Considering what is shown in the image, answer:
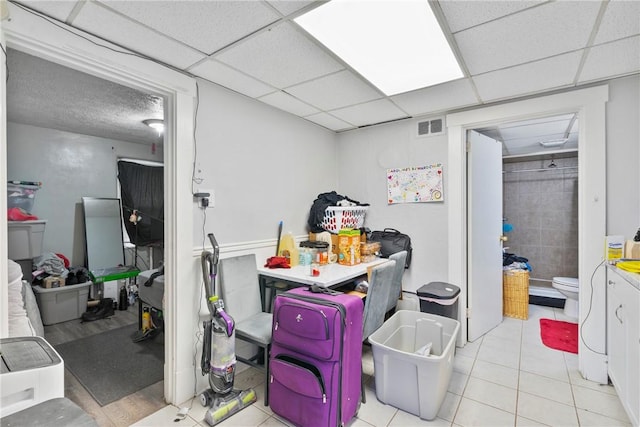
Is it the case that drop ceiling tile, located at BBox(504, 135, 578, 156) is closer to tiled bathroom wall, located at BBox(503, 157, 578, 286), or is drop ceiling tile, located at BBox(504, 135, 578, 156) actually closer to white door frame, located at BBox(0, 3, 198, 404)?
tiled bathroom wall, located at BBox(503, 157, 578, 286)

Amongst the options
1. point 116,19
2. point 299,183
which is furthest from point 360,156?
point 116,19

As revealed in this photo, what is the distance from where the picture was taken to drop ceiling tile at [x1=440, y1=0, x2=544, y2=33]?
1.39 m

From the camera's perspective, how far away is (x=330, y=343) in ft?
5.52

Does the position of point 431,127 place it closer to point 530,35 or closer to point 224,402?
point 530,35

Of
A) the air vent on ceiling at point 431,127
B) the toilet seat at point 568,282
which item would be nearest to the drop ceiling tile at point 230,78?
the air vent on ceiling at point 431,127

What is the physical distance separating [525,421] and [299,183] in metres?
2.47

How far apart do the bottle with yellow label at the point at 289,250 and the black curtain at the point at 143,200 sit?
7.40ft

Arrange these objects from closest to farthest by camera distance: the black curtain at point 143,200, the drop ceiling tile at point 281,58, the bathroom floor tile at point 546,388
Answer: the drop ceiling tile at point 281,58 < the bathroom floor tile at point 546,388 < the black curtain at point 143,200

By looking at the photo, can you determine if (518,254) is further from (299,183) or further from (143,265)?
(143,265)

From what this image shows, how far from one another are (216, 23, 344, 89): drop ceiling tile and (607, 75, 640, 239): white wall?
2.02 m

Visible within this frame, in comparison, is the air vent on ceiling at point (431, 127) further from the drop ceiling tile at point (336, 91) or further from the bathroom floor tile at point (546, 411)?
the bathroom floor tile at point (546, 411)

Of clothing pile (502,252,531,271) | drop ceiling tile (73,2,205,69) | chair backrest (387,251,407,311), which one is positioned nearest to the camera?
drop ceiling tile (73,2,205,69)

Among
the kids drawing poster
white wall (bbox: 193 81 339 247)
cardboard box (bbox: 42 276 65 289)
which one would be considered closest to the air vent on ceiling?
the kids drawing poster

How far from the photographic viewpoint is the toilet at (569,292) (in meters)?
3.47
